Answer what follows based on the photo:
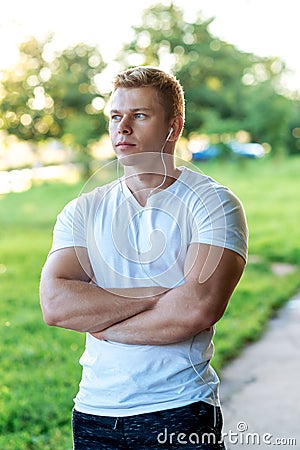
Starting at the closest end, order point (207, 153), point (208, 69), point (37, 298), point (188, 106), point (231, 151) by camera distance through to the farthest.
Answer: point (37, 298), point (188, 106), point (208, 69), point (207, 153), point (231, 151)

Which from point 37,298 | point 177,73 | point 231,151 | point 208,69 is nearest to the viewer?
point 37,298

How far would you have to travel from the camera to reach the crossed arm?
1.35 metres

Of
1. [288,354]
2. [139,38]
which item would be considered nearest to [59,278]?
[288,354]

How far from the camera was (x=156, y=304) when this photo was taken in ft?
4.51

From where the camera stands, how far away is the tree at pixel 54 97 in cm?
665

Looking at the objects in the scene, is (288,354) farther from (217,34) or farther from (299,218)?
(299,218)

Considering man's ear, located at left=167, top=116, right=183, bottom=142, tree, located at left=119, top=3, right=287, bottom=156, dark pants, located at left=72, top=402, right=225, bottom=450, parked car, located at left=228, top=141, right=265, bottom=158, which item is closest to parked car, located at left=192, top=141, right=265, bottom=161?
parked car, located at left=228, top=141, right=265, bottom=158

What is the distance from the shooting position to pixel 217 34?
6391 millimetres

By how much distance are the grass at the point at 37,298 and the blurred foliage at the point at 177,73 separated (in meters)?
0.42

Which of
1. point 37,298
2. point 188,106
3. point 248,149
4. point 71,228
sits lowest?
point 37,298

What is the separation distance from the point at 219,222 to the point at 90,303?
0.27 m

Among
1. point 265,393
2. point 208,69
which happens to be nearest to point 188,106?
point 208,69

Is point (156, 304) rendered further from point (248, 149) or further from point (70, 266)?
point (248, 149)

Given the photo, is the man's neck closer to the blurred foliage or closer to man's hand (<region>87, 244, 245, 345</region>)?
man's hand (<region>87, 244, 245, 345</region>)
